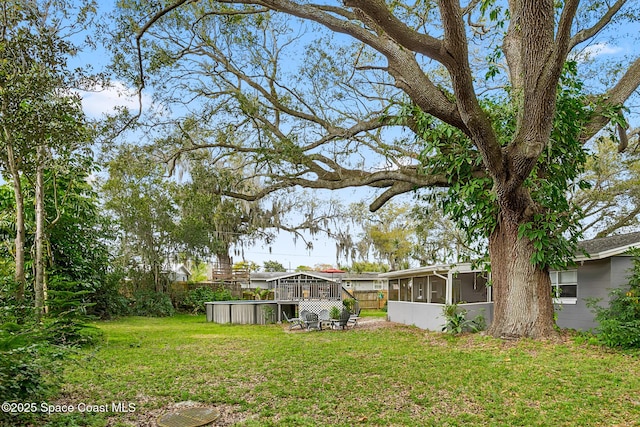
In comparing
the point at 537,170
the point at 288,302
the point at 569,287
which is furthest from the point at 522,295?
the point at 288,302

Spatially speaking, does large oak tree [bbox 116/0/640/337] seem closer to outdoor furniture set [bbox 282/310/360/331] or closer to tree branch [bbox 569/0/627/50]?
tree branch [bbox 569/0/627/50]

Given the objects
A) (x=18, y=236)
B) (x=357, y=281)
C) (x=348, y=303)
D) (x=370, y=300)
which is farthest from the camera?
(x=357, y=281)

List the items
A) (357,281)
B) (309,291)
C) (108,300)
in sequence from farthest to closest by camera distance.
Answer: (357,281), (309,291), (108,300)

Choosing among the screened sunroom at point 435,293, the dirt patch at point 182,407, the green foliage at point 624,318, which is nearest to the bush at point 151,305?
the screened sunroom at point 435,293

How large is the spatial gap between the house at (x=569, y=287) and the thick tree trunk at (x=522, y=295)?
4.03ft

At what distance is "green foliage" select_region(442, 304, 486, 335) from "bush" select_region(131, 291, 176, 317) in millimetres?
13903

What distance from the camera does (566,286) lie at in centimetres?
1173

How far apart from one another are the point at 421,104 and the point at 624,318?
5.79 m

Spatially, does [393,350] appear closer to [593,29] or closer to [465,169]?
[465,169]

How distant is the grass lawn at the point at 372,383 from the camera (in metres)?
4.63

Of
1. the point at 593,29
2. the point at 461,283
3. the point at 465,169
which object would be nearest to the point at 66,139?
Answer: the point at 465,169

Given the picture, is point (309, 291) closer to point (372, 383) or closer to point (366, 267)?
point (372, 383)

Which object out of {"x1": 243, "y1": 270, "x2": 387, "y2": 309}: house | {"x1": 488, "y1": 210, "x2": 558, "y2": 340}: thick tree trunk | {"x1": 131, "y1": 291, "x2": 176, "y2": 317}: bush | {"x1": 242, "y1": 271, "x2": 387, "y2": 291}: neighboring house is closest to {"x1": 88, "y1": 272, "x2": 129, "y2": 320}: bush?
{"x1": 131, "y1": 291, "x2": 176, "y2": 317}: bush

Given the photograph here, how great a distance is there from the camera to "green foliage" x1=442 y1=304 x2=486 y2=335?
424 inches
